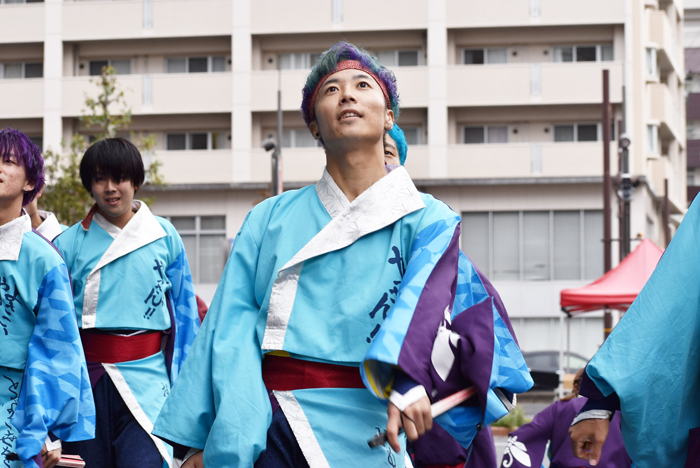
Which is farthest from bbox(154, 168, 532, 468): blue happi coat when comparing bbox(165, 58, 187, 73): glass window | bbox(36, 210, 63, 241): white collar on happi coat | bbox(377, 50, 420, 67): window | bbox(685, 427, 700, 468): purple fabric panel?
bbox(165, 58, 187, 73): glass window

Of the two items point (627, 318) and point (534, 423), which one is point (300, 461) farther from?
point (534, 423)

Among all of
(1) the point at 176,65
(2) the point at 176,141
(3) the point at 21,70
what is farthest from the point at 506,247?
(3) the point at 21,70

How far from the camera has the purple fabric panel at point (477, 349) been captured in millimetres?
2596

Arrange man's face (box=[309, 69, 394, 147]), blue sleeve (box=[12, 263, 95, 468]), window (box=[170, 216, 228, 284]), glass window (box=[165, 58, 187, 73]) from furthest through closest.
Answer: glass window (box=[165, 58, 187, 73]) < window (box=[170, 216, 228, 284]) < blue sleeve (box=[12, 263, 95, 468]) < man's face (box=[309, 69, 394, 147])

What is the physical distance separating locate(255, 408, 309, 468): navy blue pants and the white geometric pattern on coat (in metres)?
0.02

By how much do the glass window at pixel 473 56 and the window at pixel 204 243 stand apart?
8873 mm

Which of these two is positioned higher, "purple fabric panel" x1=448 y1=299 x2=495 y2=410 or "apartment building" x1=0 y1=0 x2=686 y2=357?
"apartment building" x1=0 y1=0 x2=686 y2=357

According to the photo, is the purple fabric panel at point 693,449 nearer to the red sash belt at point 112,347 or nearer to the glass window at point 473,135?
the red sash belt at point 112,347

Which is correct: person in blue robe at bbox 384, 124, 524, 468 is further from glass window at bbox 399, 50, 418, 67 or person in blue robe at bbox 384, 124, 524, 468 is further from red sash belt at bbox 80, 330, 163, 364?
glass window at bbox 399, 50, 418, 67

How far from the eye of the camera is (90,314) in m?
4.88

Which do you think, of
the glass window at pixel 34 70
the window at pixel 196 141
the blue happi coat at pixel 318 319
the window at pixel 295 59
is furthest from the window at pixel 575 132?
the blue happi coat at pixel 318 319

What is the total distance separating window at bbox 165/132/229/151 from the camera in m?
30.4

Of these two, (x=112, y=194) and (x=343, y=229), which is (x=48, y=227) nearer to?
(x=112, y=194)

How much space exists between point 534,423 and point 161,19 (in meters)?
26.1
